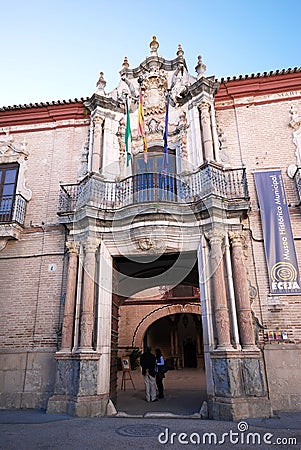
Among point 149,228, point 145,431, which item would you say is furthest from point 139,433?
point 149,228

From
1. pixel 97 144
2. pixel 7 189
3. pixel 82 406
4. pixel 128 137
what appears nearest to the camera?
pixel 82 406

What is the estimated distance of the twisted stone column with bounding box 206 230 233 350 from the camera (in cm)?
663

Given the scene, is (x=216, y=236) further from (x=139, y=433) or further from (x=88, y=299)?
(x=139, y=433)

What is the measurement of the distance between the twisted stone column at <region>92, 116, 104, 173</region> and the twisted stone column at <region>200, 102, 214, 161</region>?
295 centimetres

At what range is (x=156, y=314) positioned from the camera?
1806cm

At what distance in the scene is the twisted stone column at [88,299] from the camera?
7.00 meters

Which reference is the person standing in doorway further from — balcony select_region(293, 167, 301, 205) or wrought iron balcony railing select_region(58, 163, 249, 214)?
balcony select_region(293, 167, 301, 205)

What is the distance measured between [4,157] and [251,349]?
892 centimetres

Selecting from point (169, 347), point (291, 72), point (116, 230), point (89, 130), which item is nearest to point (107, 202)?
point (116, 230)

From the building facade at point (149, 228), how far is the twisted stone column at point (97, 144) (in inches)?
1.7

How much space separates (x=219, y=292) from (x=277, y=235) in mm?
2147

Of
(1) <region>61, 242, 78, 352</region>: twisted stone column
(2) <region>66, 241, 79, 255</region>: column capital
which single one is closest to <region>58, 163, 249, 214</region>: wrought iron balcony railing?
(2) <region>66, 241, 79, 255</region>: column capital

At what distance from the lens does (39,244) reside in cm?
892

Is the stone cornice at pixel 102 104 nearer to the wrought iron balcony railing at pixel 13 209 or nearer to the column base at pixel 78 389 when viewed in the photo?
the wrought iron balcony railing at pixel 13 209
